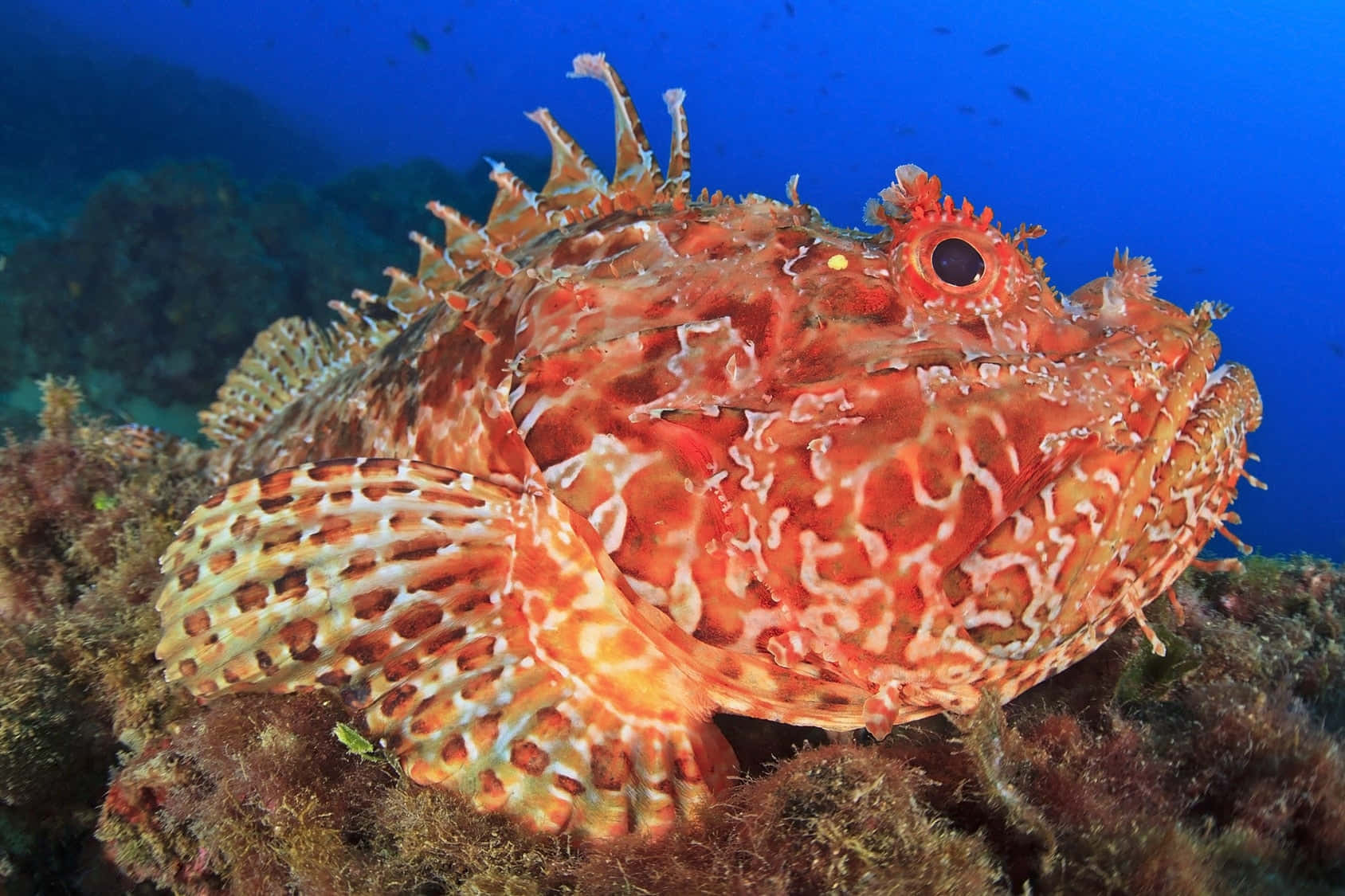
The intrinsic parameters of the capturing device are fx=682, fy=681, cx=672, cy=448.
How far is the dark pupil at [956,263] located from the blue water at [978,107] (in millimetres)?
63517

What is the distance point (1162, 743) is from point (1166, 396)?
54.4 inches

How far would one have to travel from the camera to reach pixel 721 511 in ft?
7.97

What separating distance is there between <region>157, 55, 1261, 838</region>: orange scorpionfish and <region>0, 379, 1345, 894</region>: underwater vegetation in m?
0.22

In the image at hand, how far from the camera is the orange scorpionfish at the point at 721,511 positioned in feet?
7.41

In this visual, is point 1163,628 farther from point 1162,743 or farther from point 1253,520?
point 1253,520

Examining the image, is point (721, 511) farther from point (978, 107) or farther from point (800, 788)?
point (978, 107)

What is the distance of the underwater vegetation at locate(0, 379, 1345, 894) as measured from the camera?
2168 millimetres

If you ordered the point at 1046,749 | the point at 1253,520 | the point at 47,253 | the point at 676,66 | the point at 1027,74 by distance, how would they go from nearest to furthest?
the point at 1046,749 < the point at 47,253 < the point at 1253,520 < the point at 1027,74 < the point at 676,66

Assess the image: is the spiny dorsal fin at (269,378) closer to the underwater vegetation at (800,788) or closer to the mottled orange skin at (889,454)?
the underwater vegetation at (800,788)

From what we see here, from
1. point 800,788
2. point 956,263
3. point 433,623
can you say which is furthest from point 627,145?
point 800,788

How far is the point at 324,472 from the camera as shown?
9.95ft

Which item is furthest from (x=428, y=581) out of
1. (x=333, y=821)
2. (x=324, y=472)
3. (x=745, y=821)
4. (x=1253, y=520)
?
(x=1253, y=520)

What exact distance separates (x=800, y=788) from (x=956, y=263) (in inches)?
76.8

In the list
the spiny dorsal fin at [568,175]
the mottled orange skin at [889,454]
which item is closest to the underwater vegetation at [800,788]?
the mottled orange skin at [889,454]
